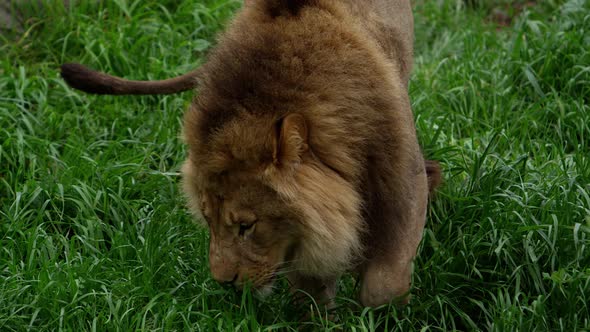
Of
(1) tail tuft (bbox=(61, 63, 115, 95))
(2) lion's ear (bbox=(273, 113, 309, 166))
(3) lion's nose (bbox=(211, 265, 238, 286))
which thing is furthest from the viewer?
(1) tail tuft (bbox=(61, 63, 115, 95))

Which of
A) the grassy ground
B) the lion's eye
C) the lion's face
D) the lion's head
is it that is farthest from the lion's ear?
the grassy ground

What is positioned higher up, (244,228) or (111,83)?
(111,83)

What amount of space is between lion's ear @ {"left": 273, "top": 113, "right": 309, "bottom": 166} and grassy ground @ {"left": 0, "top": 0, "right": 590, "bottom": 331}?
659mm

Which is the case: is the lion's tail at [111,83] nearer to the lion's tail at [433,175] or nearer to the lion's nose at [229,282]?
the lion's tail at [433,175]

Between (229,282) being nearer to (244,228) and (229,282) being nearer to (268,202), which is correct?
(244,228)

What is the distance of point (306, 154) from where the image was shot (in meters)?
3.54

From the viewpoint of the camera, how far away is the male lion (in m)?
3.52

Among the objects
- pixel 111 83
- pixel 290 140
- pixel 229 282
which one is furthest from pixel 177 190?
pixel 290 140

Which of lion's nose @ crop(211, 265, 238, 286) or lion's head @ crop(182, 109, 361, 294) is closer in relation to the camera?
lion's head @ crop(182, 109, 361, 294)

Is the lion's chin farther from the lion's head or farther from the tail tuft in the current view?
the tail tuft

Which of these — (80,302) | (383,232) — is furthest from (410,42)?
(80,302)

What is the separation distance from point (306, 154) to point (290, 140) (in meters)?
0.10

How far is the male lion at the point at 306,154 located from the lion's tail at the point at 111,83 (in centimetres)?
102

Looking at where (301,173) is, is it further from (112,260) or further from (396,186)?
(112,260)
